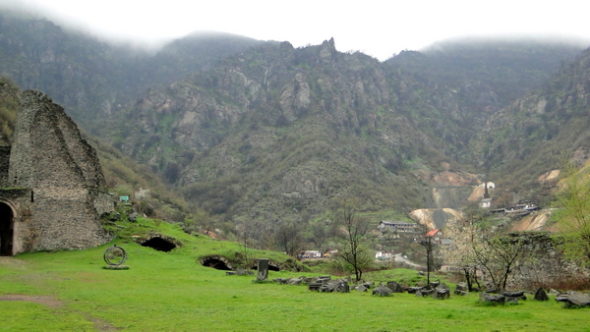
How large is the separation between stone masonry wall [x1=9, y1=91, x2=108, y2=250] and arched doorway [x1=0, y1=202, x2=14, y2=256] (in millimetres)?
1512

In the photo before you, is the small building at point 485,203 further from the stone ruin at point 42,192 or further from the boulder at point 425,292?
the boulder at point 425,292

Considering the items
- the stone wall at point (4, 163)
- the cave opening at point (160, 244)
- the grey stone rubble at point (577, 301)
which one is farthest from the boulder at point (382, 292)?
the stone wall at point (4, 163)

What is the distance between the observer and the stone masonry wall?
38531 mm

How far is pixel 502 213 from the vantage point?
483 feet

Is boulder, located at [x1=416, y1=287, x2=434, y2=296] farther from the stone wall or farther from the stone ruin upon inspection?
the stone wall

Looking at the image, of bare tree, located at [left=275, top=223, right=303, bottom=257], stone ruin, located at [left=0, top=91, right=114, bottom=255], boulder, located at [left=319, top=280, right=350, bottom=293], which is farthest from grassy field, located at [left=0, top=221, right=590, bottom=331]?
bare tree, located at [left=275, top=223, right=303, bottom=257]

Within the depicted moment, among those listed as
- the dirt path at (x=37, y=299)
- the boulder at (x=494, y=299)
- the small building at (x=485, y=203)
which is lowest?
the dirt path at (x=37, y=299)

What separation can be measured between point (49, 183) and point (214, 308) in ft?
87.7

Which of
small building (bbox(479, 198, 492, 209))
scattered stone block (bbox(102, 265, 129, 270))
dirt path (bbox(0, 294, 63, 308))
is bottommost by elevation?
dirt path (bbox(0, 294, 63, 308))

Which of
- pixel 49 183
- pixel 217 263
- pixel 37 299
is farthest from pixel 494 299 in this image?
pixel 49 183

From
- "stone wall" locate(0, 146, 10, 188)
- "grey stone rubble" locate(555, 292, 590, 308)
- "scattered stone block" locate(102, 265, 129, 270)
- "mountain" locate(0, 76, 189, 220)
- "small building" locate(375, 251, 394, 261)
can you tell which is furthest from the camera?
"small building" locate(375, 251, 394, 261)

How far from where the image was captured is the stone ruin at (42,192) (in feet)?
124

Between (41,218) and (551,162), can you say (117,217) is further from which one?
(551,162)

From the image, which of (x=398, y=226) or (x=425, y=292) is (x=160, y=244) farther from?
(x=398, y=226)
